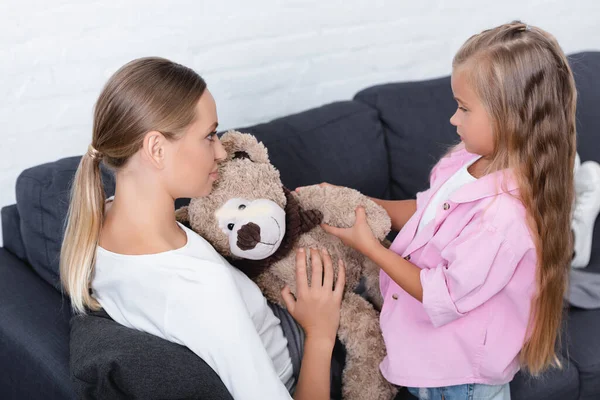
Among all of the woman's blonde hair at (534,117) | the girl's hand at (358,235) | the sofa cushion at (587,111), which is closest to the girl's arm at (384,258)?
the girl's hand at (358,235)

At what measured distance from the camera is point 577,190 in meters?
1.99

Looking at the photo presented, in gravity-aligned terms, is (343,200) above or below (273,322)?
above

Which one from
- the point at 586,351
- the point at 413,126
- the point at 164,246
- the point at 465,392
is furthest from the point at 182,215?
the point at 586,351

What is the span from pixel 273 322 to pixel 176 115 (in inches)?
17.8

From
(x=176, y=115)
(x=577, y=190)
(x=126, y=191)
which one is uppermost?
(x=176, y=115)

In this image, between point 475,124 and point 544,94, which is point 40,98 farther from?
point 544,94

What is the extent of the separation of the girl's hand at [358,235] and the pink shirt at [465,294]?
11 centimetres

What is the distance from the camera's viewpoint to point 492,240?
131 cm

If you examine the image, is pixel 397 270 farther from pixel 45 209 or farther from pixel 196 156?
pixel 45 209

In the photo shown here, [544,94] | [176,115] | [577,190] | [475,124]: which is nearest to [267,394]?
[176,115]

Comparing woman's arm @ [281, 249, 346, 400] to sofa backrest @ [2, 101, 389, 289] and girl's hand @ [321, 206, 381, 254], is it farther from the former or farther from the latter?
sofa backrest @ [2, 101, 389, 289]

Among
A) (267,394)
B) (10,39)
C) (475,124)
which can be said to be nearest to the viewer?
(267,394)

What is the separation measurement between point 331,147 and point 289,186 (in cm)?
19

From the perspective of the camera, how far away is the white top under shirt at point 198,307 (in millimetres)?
1207
